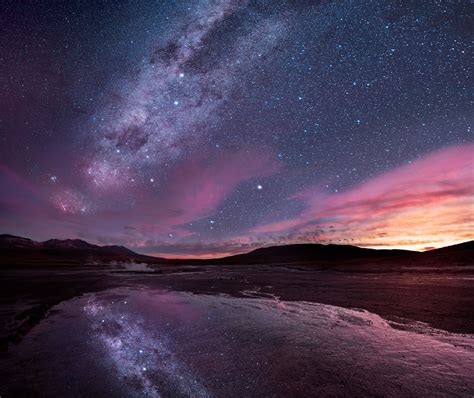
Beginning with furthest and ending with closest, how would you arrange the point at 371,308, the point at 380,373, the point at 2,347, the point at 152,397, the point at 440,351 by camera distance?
the point at 371,308
the point at 2,347
the point at 440,351
the point at 380,373
the point at 152,397

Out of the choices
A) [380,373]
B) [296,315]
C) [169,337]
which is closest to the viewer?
[380,373]

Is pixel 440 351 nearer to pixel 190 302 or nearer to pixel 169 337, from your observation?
pixel 169 337

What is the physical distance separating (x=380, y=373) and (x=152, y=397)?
373cm

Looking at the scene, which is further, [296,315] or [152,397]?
[296,315]

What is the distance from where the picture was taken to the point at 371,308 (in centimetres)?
1078

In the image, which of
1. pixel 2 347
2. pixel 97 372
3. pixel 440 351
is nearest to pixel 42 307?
pixel 2 347

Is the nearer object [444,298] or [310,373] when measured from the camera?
[310,373]

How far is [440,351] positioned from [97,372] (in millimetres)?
6698

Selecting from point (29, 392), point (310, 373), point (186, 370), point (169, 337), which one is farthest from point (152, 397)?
point (169, 337)

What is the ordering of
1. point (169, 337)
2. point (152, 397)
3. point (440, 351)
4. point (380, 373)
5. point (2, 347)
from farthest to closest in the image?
point (169, 337), point (2, 347), point (440, 351), point (380, 373), point (152, 397)

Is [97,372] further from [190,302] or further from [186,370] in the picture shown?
[190,302]

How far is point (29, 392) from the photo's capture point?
4297 millimetres

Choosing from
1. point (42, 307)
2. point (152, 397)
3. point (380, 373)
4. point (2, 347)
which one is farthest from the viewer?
point (42, 307)

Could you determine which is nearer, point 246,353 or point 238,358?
point 238,358
